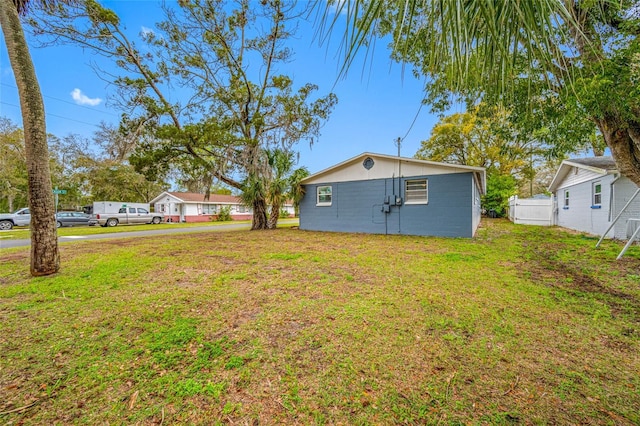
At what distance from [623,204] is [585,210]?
113 inches

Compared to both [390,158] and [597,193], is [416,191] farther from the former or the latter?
[597,193]

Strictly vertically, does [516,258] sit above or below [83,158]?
below

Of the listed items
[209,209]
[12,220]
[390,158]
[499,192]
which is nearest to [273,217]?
[390,158]

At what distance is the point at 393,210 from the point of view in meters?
11.0

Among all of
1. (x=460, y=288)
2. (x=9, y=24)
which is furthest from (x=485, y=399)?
(x=9, y=24)

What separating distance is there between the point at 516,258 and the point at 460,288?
3286 mm

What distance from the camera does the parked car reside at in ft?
59.2

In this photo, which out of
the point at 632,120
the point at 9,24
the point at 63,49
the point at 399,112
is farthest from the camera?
the point at 63,49

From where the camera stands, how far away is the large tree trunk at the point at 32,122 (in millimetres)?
4105

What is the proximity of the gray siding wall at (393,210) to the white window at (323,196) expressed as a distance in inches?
8.2

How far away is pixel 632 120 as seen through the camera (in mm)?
4918

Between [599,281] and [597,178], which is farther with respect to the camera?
[597,178]

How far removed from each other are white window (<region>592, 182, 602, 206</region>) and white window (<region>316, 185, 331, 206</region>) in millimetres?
10523

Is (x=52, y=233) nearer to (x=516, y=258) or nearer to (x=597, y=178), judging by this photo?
(x=516, y=258)
